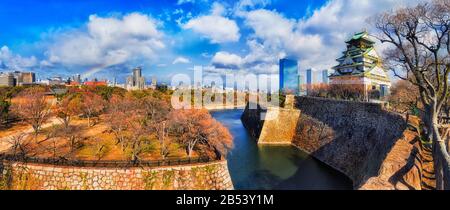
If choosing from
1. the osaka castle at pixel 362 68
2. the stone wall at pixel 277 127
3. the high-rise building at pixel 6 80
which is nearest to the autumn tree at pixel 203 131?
the stone wall at pixel 277 127

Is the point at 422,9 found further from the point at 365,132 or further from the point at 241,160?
the point at 241,160

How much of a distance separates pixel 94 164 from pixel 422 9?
47.3ft

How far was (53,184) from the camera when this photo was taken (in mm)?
10109

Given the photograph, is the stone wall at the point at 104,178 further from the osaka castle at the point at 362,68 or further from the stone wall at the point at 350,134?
the osaka castle at the point at 362,68

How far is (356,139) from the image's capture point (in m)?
15.6

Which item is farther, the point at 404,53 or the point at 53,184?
the point at 53,184

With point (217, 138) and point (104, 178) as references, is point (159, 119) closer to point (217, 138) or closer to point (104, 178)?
point (217, 138)

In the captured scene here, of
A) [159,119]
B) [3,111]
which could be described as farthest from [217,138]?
[3,111]

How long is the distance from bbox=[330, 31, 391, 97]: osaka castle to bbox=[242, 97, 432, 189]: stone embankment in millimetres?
6747

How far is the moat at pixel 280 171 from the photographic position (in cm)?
1305

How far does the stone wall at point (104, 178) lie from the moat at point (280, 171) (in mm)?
3146

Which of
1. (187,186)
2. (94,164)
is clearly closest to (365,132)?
(187,186)
